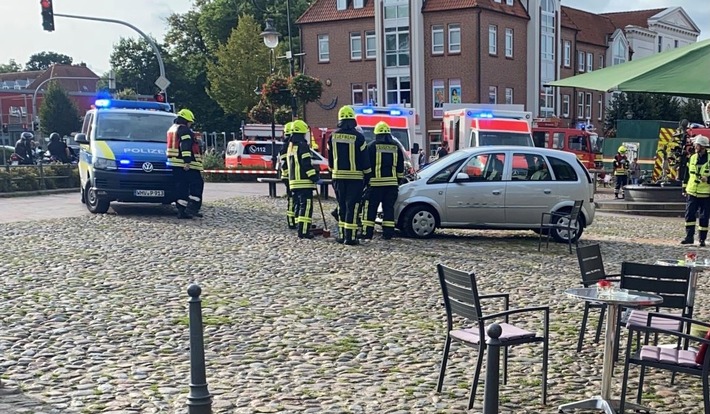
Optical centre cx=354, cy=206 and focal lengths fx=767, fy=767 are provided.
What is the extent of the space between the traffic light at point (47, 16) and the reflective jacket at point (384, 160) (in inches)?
661

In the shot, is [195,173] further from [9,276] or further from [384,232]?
[9,276]

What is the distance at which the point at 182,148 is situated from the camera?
1551 centimetres

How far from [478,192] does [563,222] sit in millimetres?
1652

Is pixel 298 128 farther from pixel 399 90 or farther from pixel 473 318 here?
pixel 399 90

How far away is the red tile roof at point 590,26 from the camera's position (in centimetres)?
6208

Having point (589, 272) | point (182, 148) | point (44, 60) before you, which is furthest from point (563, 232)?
point (44, 60)

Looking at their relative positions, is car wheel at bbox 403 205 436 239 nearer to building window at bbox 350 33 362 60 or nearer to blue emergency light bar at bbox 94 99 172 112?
blue emergency light bar at bbox 94 99 172 112

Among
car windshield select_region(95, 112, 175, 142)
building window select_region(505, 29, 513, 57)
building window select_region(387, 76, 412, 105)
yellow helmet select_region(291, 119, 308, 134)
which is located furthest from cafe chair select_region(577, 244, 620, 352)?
building window select_region(505, 29, 513, 57)

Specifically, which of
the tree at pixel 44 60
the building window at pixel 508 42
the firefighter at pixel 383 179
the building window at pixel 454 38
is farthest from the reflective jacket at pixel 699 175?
the tree at pixel 44 60

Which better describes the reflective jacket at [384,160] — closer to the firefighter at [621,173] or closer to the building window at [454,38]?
the firefighter at [621,173]

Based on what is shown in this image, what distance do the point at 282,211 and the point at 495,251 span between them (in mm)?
7127

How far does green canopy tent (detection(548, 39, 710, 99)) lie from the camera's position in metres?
5.42

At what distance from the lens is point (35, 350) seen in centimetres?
654

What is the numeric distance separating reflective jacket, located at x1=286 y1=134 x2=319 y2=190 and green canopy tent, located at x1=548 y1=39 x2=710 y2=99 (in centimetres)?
791
